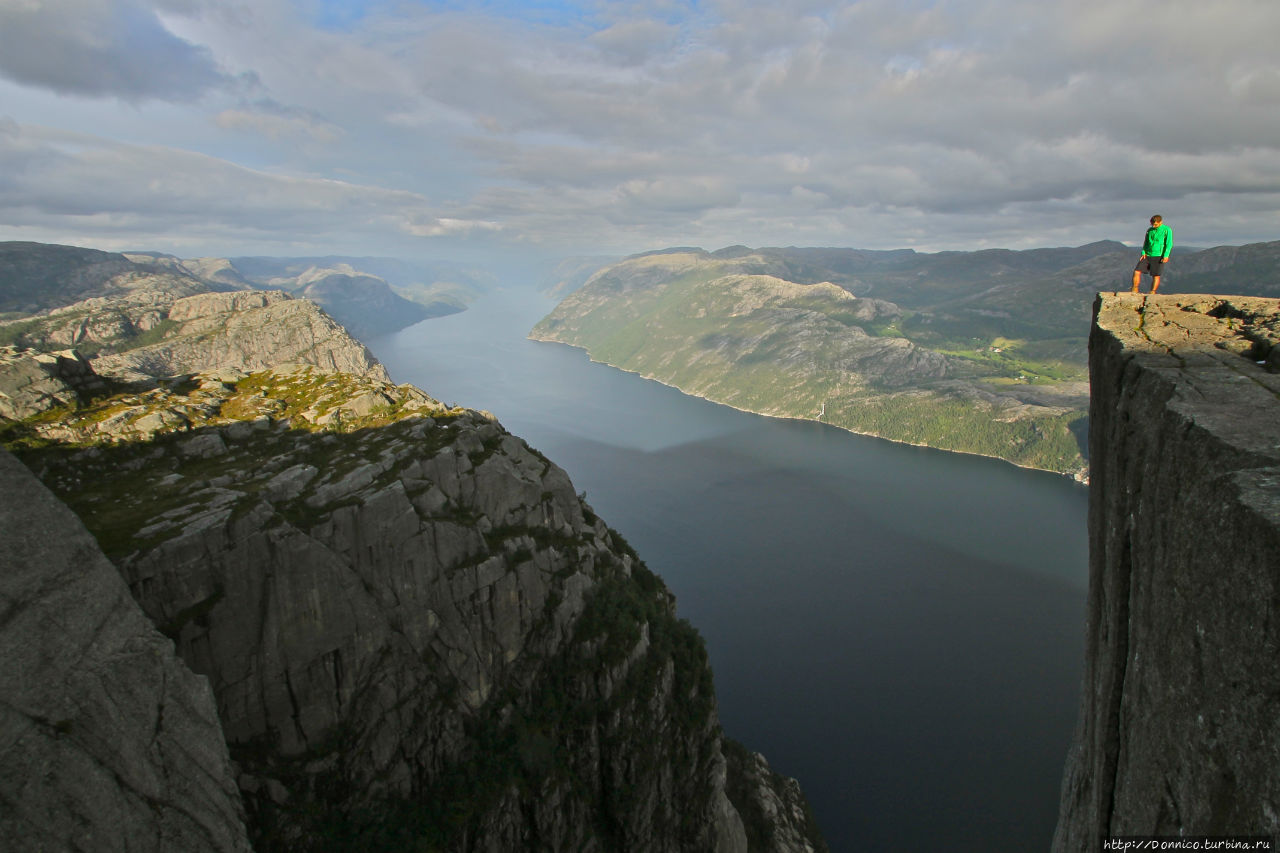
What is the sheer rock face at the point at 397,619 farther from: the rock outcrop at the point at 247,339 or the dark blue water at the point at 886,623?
the rock outcrop at the point at 247,339

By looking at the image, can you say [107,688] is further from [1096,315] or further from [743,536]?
[743,536]

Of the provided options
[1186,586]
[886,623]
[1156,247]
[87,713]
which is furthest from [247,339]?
[1186,586]

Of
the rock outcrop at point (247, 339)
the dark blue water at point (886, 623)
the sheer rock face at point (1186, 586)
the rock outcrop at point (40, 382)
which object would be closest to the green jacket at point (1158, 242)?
the sheer rock face at point (1186, 586)

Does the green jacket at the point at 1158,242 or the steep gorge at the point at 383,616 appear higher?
the green jacket at the point at 1158,242

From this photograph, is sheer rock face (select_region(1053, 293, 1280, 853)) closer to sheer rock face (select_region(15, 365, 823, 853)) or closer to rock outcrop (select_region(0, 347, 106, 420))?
sheer rock face (select_region(15, 365, 823, 853))

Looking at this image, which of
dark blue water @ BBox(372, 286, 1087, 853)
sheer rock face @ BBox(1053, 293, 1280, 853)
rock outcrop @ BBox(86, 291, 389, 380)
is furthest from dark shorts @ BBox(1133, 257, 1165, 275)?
rock outcrop @ BBox(86, 291, 389, 380)

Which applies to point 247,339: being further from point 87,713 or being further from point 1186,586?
point 1186,586
